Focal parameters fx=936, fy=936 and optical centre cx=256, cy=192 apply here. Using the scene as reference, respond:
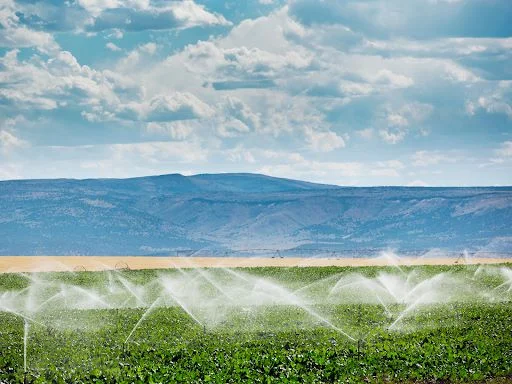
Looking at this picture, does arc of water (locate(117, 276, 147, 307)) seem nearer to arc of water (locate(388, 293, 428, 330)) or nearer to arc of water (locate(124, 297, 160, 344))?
arc of water (locate(124, 297, 160, 344))

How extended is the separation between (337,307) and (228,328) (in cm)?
998

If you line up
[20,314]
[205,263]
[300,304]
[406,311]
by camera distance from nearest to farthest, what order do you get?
1. [406,311]
2. [20,314]
3. [300,304]
4. [205,263]

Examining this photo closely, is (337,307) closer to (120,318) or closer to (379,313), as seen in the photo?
(379,313)

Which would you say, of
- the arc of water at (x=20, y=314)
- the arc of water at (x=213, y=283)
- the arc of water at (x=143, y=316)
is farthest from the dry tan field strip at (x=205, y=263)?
the arc of water at (x=20, y=314)

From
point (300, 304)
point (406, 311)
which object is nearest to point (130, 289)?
point (300, 304)

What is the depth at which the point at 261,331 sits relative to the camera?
39812mm

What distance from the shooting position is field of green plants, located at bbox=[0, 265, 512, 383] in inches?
1219

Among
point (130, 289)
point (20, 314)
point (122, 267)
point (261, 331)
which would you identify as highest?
point (261, 331)

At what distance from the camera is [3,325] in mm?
43438

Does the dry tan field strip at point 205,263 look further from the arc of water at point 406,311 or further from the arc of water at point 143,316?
the arc of water at point 406,311

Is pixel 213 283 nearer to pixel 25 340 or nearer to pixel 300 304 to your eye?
pixel 300 304

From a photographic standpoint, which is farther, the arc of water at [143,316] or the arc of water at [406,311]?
the arc of water at [406,311]

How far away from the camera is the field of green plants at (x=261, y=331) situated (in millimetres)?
30969

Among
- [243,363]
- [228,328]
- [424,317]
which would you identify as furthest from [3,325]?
[424,317]
